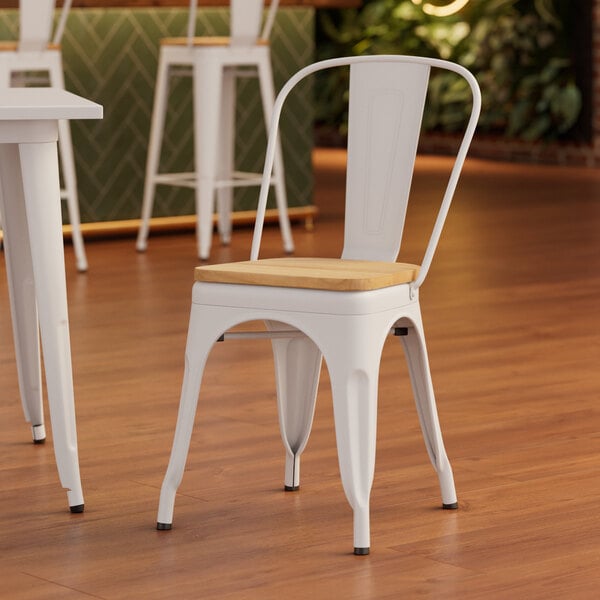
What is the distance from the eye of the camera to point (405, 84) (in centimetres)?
245

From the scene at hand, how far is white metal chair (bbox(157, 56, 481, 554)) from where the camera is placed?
2.18m

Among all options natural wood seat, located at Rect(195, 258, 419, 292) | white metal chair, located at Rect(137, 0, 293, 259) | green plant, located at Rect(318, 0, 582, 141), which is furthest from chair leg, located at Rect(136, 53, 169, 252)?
green plant, located at Rect(318, 0, 582, 141)

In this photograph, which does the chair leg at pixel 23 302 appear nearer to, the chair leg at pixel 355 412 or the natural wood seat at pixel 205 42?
the chair leg at pixel 355 412

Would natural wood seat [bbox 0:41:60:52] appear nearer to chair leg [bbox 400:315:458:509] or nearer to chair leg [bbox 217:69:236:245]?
chair leg [bbox 217:69:236:245]

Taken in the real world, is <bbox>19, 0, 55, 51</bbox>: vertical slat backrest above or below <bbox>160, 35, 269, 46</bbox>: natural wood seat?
above

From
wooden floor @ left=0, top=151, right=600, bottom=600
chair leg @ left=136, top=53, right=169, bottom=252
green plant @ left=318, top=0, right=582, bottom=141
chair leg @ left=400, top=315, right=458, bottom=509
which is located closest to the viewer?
wooden floor @ left=0, top=151, right=600, bottom=600

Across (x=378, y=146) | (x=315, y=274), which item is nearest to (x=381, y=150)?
(x=378, y=146)

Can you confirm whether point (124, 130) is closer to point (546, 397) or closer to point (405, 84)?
point (546, 397)

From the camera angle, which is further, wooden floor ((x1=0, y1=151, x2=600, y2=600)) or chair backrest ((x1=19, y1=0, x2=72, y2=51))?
chair backrest ((x1=19, y1=0, x2=72, y2=51))

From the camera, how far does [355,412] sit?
2191mm

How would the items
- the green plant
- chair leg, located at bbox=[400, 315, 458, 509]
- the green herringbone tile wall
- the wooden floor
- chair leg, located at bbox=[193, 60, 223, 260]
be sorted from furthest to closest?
the green plant < the green herringbone tile wall < chair leg, located at bbox=[193, 60, 223, 260] < chair leg, located at bbox=[400, 315, 458, 509] < the wooden floor

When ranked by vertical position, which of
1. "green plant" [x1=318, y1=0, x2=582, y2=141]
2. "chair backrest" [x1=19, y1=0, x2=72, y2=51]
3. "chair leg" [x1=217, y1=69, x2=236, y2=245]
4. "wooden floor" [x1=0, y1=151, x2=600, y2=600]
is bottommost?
"green plant" [x1=318, y1=0, x2=582, y2=141]

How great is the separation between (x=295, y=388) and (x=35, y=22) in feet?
9.17

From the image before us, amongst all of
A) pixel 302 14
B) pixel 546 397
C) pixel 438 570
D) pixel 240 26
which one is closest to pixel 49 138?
pixel 438 570
